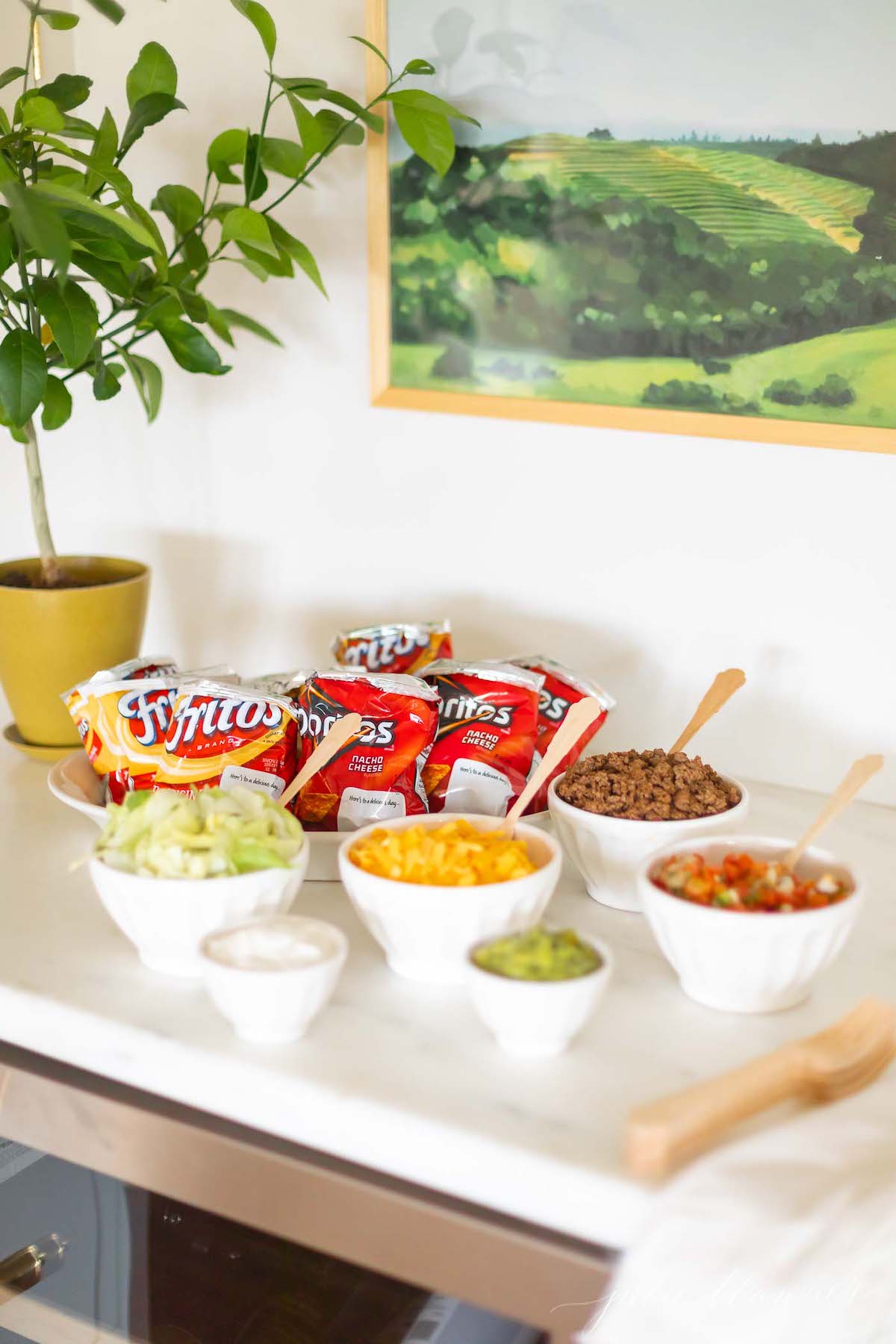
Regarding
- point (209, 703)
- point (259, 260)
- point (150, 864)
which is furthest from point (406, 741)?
point (259, 260)

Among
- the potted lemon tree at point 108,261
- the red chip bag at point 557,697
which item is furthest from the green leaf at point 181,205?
the red chip bag at point 557,697

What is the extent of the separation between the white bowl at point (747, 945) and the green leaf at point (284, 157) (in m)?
0.79

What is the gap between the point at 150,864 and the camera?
922 millimetres

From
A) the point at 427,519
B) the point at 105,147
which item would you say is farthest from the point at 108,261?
the point at 427,519

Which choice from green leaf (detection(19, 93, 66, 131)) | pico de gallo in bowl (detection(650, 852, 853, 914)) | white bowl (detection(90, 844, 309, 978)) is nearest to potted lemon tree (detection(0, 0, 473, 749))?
green leaf (detection(19, 93, 66, 131))

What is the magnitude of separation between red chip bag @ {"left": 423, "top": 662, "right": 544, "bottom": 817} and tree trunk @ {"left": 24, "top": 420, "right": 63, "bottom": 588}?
50 cm

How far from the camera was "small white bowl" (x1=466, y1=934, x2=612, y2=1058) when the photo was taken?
812mm

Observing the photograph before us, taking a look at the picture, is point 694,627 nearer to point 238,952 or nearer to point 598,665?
point 598,665

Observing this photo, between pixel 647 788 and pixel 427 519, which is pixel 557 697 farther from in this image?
pixel 427 519

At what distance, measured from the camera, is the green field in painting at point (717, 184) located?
1.22 metres

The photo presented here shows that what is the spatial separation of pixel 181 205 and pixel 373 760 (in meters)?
0.62

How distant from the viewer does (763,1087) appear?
31.3 inches

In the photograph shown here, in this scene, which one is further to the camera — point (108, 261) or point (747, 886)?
point (108, 261)

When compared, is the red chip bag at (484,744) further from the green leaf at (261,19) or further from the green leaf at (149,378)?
the green leaf at (261,19)
